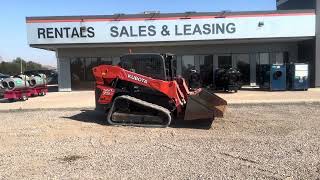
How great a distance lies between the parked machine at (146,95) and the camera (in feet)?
46.2

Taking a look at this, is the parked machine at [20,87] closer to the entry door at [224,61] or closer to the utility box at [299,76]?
the entry door at [224,61]

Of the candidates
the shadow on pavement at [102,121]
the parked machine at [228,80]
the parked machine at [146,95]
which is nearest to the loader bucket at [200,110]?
the parked machine at [146,95]

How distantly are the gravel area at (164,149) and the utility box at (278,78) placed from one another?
13276 mm

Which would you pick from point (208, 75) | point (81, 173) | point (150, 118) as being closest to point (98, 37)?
point (208, 75)

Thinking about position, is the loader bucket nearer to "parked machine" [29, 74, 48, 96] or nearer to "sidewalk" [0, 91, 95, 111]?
"sidewalk" [0, 91, 95, 111]

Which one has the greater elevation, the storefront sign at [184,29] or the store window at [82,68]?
the storefront sign at [184,29]

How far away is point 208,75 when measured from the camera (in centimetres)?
3231

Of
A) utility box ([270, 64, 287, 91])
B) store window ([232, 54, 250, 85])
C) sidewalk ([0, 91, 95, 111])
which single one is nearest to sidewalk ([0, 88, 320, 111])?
sidewalk ([0, 91, 95, 111])

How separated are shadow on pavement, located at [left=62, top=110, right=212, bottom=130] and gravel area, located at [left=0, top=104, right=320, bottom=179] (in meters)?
0.06

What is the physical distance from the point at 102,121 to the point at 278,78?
54.4 ft

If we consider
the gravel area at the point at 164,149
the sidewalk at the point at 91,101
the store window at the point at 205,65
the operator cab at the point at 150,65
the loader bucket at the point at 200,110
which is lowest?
the sidewalk at the point at 91,101

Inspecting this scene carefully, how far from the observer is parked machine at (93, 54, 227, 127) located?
14070 millimetres

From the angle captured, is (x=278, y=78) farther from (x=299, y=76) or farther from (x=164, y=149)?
(x=164, y=149)

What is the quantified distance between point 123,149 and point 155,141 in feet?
4.01
